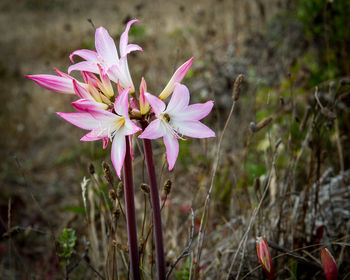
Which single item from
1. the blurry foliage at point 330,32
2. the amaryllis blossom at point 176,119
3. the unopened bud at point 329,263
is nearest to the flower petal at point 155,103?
the amaryllis blossom at point 176,119

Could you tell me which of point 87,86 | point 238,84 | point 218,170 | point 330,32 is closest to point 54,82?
point 87,86

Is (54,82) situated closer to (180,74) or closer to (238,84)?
(180,74)

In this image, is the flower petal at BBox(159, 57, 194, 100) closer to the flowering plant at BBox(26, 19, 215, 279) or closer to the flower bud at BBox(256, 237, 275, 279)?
the flowering plant at BBox(26, 19, 215, 279)

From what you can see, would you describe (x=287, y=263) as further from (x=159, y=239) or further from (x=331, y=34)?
(x=331, y=34)

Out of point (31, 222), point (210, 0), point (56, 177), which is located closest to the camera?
point (31, 222)

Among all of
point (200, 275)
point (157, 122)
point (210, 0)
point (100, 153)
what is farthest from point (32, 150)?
point (210, 0)
